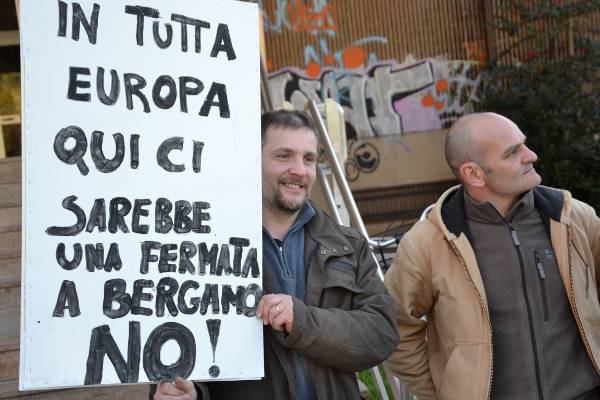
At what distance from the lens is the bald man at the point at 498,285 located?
2666 millimetres

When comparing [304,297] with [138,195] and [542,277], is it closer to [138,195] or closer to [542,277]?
[138,195]

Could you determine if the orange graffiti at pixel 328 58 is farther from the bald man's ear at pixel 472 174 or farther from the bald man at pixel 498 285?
the bald man's ear at pixel 472 174

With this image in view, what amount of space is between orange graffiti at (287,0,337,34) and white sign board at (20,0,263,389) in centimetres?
848

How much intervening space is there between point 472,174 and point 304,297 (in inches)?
33.9

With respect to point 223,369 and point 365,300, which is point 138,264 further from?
point 365,300

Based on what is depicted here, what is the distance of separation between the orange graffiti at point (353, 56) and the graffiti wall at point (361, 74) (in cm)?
1

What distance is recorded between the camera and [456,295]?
2.76 m

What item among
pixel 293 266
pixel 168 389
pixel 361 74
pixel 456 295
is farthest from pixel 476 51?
pixel 168 389

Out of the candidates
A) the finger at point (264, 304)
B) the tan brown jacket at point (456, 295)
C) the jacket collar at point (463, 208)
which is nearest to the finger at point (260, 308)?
the finger at point (264, 304)

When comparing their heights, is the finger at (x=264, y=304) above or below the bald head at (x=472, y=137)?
below

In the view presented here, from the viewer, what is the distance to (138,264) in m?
2.29

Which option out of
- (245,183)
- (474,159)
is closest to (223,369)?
(245,183)

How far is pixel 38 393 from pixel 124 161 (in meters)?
2.21

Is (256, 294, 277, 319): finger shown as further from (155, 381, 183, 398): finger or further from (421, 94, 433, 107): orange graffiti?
(421, 94, 433, 107): orange graffiti
